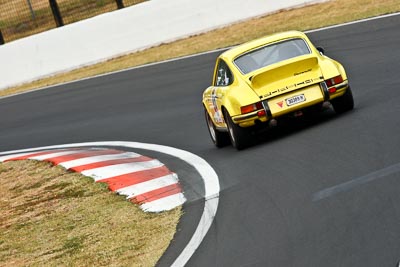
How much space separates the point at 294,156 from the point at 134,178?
236cm

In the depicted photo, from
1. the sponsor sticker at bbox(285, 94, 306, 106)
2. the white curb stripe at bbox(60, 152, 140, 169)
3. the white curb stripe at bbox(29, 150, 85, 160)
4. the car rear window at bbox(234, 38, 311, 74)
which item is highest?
the car rear window at bbox(234, 38, 311, 74)

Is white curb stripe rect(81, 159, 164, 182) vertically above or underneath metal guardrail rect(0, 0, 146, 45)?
above

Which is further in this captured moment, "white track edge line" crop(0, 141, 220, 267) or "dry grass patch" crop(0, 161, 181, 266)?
"dry grass patch" crop(0, 161, 181, 266)

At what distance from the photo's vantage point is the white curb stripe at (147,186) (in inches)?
477

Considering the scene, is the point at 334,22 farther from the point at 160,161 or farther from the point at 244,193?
the point at 244,193

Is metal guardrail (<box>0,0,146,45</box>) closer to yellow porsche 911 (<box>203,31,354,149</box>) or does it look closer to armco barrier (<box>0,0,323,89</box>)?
armco barrier (<box>0,0,323,89</box>)

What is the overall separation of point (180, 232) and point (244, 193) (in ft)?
4.00

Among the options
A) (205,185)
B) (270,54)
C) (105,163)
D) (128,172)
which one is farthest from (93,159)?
(205,185)

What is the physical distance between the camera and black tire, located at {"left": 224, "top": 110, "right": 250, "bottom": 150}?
43.5ft

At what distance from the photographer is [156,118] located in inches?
742

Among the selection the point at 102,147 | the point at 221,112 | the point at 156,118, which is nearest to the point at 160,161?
the point at 221,112

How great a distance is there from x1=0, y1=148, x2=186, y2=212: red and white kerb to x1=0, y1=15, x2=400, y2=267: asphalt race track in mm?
626

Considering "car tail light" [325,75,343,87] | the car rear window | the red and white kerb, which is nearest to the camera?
the red and white kerb

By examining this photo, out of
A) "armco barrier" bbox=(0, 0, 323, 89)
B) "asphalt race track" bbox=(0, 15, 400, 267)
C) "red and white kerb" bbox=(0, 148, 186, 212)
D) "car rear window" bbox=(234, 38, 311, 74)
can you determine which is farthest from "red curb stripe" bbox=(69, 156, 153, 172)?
"armco barrier" bbox=(0, 0, 323, 89)
